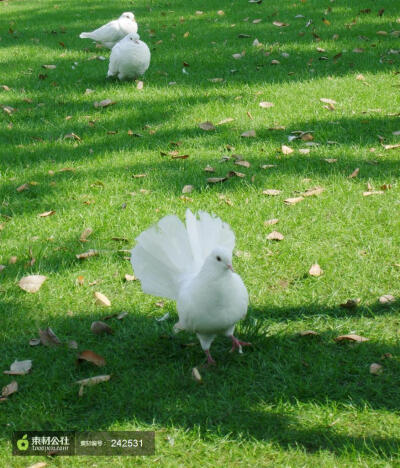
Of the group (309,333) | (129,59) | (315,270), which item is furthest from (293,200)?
(129,59)

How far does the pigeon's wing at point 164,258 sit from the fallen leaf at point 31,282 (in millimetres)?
914

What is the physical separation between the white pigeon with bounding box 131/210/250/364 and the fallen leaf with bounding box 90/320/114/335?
0.40 meters

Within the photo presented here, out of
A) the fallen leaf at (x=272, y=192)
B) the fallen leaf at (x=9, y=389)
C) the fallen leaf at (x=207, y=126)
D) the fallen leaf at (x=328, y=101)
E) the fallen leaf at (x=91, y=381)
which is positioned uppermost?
the fallen leaf at (x=328, y=101)

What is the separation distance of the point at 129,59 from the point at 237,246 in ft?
12.1

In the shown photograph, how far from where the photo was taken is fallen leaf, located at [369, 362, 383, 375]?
110 inches

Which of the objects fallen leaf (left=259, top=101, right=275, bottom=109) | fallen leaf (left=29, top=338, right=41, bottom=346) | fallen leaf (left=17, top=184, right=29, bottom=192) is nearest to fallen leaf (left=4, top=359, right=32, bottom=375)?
fallen leaf (left=29, top=338, right=41, bottom=346)

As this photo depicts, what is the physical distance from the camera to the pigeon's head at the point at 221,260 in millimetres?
2568

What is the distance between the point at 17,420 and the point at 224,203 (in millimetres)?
2204

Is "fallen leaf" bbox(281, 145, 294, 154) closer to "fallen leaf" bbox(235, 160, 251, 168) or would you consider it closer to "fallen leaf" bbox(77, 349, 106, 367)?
"fallen leaf" bbox(235, 160, 251, 168)

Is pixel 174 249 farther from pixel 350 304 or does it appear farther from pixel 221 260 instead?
pixel 350 304

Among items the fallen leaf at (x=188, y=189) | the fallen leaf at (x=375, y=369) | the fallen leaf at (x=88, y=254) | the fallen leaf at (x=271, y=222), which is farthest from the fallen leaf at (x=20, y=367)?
the fallen leaf at (x=188, y=189)

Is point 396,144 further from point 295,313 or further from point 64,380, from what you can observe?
point 64,380

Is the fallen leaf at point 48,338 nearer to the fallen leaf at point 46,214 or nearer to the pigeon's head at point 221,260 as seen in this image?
the pigeon's head at point 221,260

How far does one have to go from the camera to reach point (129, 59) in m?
6.76
